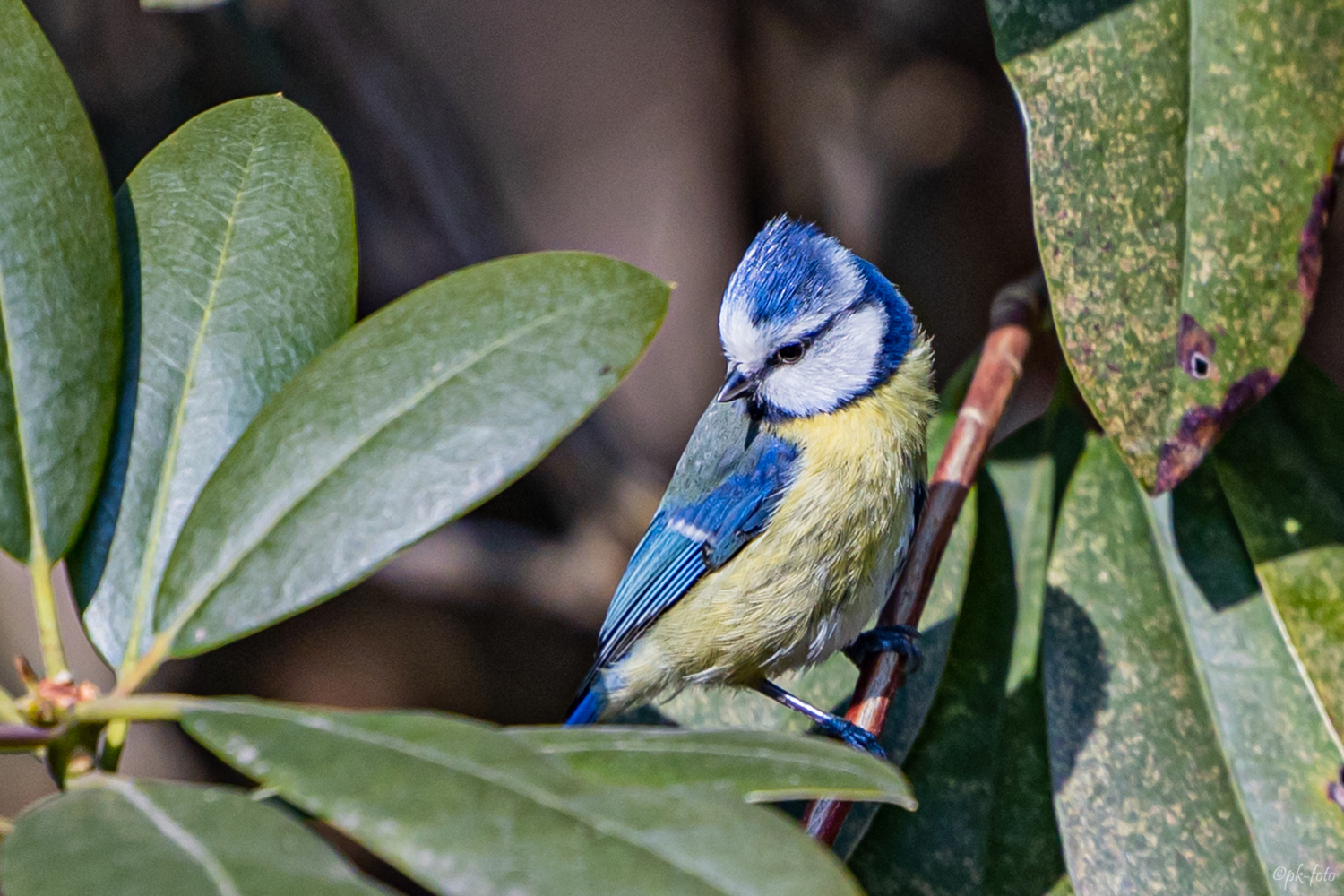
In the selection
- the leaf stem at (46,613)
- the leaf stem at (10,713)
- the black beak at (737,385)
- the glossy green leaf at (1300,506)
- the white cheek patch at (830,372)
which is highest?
the leaf stem at (46,613)

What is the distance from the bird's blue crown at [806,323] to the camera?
4.44ft

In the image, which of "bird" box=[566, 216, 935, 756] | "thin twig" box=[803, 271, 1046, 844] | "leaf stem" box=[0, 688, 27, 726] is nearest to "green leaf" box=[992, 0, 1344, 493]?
"thin twig" box=[803, 271, 1046, 844]

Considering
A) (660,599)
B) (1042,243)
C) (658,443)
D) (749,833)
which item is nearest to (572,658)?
(658,443)

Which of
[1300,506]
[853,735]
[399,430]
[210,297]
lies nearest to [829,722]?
[853,735]

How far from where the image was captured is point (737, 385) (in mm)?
1396

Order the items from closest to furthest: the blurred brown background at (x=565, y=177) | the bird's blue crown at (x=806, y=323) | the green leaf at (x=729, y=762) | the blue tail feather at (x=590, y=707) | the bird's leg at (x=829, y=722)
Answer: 1. the green leaf at (x=729, y=762)
2. the bird's leg at (x=829, y=722)
3. the bird's blue crown at (x=806, y=323)
4. the blue tail feather at (x=590, y=707)
5. the blurred brown background at (x=565, y=177)

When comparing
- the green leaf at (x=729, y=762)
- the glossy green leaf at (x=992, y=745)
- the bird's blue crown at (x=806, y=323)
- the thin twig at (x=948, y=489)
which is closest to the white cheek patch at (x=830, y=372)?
the bird's blue crown at (x=806, y=323)

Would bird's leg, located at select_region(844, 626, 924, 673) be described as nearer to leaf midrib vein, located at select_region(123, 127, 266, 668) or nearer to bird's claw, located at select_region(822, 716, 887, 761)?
bird's claw, located at select_region(822, 716, 887, 761)

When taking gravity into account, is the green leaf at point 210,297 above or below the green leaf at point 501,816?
above

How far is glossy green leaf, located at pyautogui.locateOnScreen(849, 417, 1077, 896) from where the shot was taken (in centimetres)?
135

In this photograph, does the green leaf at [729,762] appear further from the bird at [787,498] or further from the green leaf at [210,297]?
the bird at [787,498]

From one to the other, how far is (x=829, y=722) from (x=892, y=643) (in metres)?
0.13

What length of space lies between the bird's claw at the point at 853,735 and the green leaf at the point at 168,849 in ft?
2.41

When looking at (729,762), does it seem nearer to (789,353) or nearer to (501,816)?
(501,816)
